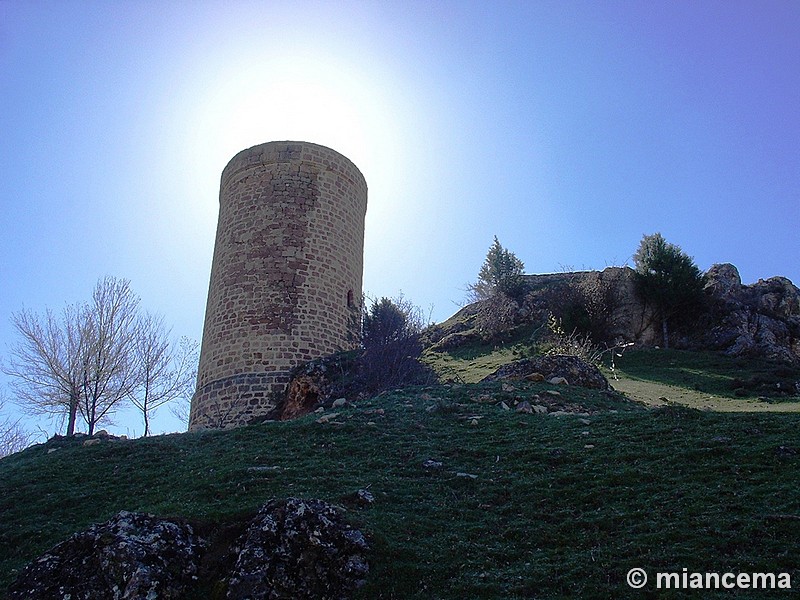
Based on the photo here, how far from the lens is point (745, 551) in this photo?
6797 mm

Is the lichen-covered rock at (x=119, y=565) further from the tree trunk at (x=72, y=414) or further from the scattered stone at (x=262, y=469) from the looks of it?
the tree trunk at (x=72, y=414)

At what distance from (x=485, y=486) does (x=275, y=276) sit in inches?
481

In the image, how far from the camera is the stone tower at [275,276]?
1947 cm

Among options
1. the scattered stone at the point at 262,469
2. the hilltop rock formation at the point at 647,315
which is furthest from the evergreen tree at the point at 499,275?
the scattered stone at the point at 262,469

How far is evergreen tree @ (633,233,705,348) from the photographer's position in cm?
2686

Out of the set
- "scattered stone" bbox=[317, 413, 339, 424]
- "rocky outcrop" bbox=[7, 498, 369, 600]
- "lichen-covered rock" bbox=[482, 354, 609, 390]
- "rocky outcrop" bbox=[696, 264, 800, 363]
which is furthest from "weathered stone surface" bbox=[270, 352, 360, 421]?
"rocky outcrop" bbox=[696, 264, 800, 363]

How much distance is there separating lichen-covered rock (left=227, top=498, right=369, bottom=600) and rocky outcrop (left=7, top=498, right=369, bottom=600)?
10mm

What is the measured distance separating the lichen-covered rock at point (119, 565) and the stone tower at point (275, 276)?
1086cm

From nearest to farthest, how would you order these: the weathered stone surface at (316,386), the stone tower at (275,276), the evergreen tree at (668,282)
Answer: the weathered stone surface at (316,386)
the stone tower at (275,276)
the evergreen tree at (668,282)

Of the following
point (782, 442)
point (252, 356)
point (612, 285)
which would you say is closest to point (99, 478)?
point (252, 356)

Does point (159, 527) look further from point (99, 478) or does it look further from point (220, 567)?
point (99, 478)

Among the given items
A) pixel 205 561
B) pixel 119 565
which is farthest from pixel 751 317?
pixel 119 565

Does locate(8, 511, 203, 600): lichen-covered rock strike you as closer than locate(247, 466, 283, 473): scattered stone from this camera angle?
Yes

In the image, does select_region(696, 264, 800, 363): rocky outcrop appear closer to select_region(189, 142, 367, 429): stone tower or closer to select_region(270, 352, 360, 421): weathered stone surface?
select_region(189, 142, 367, 429): stone tower
